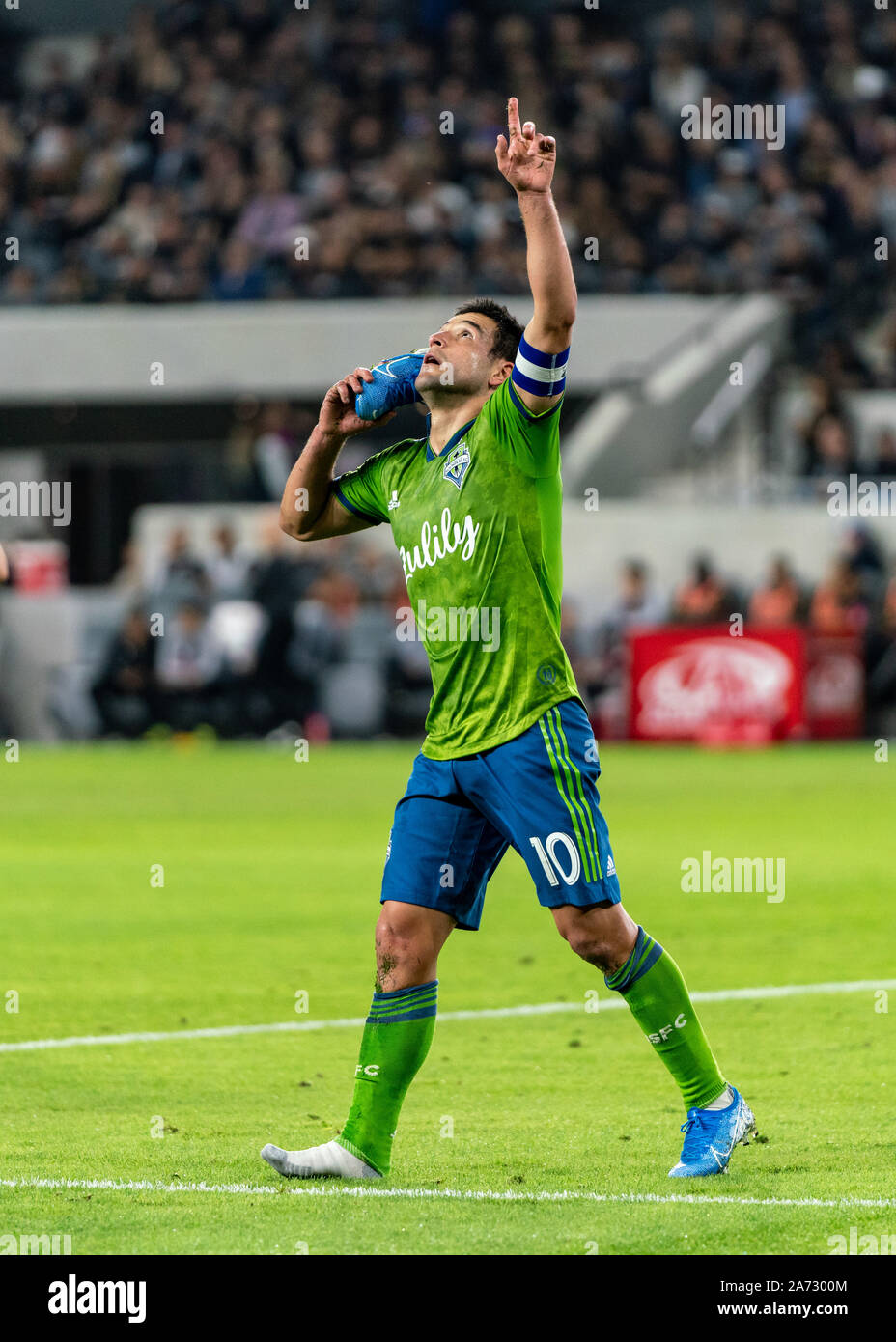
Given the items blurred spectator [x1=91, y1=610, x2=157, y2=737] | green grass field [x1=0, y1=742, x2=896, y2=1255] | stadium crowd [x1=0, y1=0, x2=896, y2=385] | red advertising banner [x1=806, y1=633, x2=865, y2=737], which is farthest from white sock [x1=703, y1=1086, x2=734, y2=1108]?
stadium crowd [x1=0, y1=0, x2=896, y2=385]

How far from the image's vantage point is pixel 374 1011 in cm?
621

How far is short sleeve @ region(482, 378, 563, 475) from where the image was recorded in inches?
238

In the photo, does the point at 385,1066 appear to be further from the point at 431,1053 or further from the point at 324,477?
the point at 431,1053

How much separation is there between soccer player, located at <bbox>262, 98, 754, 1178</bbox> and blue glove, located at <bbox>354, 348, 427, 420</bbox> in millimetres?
45

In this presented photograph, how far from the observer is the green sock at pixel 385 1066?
6066mm

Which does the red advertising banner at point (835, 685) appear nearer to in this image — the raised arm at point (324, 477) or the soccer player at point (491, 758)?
the raised arm at point (324, 477)

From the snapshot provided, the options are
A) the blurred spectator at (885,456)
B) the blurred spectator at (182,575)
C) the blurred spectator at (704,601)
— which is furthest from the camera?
the blurred spectator at (885,456)

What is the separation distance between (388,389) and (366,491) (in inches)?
15.0

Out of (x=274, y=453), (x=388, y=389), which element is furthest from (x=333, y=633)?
(x=388, y=389)

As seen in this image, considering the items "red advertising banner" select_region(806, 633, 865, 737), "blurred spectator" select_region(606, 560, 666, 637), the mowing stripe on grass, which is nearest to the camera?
the mowing stripe on grass

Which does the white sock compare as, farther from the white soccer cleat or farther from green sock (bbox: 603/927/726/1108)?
the white soccer cleat

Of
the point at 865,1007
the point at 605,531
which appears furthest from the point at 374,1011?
the point at 605,531

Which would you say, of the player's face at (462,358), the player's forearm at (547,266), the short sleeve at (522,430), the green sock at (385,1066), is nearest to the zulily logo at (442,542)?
the short sleeve at (522,430)

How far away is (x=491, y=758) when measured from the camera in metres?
6.08
